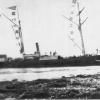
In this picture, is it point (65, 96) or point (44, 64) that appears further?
point (44, 64)

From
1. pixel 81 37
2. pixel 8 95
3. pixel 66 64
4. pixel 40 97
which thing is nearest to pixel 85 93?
pixel 40 97

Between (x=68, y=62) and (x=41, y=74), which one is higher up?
(x=68, y=62)

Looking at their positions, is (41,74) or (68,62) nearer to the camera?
(41,74)

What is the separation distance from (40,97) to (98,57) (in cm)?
3833

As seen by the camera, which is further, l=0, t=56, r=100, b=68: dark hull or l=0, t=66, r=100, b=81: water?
l=0, t=56, r=100, b=68: dark hull

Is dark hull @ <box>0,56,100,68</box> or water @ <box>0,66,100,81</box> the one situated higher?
dark hull @ <box>0,56,100,68</box>

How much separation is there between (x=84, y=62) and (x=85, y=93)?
123 feet

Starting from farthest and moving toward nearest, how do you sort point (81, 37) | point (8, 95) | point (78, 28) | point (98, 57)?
point (78, 28)
point (81, 37)
point (98, 57)
point (8, 95)

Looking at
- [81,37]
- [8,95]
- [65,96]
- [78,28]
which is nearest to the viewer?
[65,96]

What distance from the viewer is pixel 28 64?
56.3 metres

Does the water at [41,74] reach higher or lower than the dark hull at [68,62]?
lower

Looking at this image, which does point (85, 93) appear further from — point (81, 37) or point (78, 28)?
point (78, 28)

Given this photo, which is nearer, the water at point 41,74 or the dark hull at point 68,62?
the water at point 41,74

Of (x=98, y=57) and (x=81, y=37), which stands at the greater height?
(x=81, y=37)
